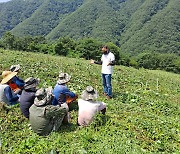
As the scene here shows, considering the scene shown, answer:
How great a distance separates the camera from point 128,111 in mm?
10930

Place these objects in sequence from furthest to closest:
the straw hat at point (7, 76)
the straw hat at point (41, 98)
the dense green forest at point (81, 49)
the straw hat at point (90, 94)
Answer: the dense green forest at point (81, 49) → the straw hat at point (7, 76) → the straw hat at point (90, 94) → the straw hat at point (41, 98)

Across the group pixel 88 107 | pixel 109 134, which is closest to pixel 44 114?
pixel 88 107

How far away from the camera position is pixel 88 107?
340 inches

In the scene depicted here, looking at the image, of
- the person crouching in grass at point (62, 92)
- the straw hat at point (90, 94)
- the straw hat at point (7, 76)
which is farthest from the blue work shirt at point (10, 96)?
the straw hat at point (90, 94)

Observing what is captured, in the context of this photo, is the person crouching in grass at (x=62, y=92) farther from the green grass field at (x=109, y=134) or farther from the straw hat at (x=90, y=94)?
the straw hat at (x=90, y=94)

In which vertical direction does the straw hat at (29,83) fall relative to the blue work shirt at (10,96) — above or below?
above

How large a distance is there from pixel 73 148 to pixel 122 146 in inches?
52.8

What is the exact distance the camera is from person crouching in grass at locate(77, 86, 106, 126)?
8.62 m

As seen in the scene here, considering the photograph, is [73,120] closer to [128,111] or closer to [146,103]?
[128,111]

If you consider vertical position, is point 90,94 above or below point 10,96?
above

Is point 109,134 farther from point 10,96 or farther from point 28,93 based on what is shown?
point 10,96

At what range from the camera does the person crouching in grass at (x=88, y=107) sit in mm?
8625

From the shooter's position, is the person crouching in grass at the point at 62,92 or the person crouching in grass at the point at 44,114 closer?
the person crouching in grass at the point at 44,114

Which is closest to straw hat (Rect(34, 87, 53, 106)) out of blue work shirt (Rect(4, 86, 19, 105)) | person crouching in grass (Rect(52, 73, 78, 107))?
person crouching in grass (Rect(52, 73, 78, 107))
